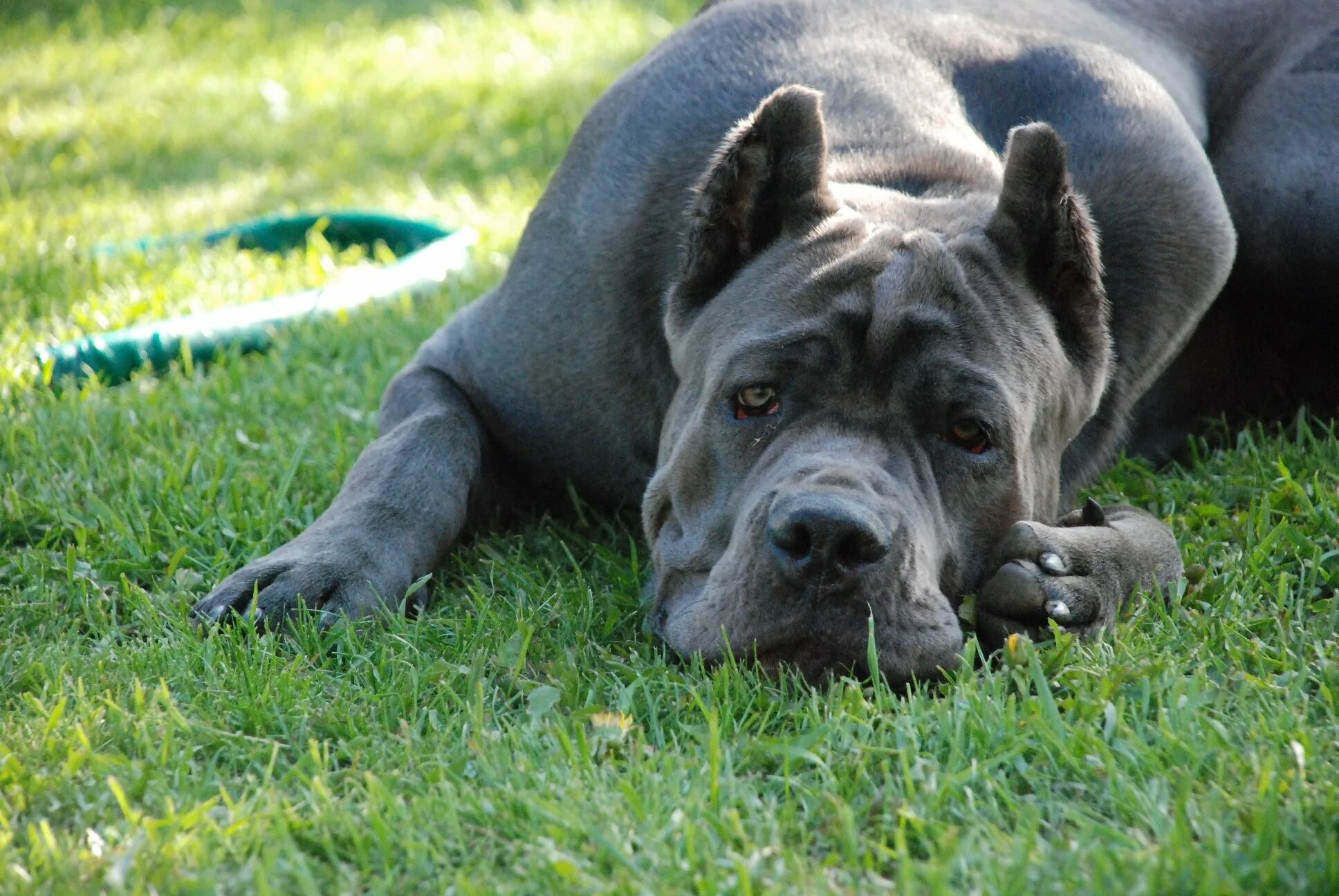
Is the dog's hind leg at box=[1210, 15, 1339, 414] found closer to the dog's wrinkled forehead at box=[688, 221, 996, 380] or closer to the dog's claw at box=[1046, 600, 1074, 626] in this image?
the dog's wrinkled forehead at box=[688, 221, 996, 380]

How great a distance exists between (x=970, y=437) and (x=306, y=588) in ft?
4.66

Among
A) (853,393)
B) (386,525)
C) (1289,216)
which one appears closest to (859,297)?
(853,393)

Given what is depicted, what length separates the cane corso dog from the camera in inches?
114

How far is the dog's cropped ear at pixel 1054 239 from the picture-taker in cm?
308

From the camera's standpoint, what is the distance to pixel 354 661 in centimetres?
288

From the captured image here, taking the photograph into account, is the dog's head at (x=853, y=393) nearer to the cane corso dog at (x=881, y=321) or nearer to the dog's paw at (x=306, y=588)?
the cane corso dog at (x=881, y=321)

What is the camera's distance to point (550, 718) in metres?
2.65

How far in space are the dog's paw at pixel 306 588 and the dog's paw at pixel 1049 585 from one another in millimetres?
1249

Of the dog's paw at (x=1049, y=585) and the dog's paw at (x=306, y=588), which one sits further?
the dog's paw at (x=306, y=588)

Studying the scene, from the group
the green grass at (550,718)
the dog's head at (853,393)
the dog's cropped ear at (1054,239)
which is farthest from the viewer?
the dog's cropped ear at (1054,239)

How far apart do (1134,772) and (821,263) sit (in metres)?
1.25

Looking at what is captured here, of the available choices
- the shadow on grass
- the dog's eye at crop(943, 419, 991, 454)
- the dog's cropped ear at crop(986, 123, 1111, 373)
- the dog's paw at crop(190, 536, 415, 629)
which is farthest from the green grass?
the shadow on grass

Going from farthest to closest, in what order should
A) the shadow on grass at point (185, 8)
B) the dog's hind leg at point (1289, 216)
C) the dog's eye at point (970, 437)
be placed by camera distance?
the shadow on grass at point (185, 8) < the dog's hind leg at point (1289, 216) < the dog's eye at point (970, 437)

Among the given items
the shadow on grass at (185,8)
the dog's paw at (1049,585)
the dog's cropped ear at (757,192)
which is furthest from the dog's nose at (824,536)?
the shadow on grass at (185,8)
